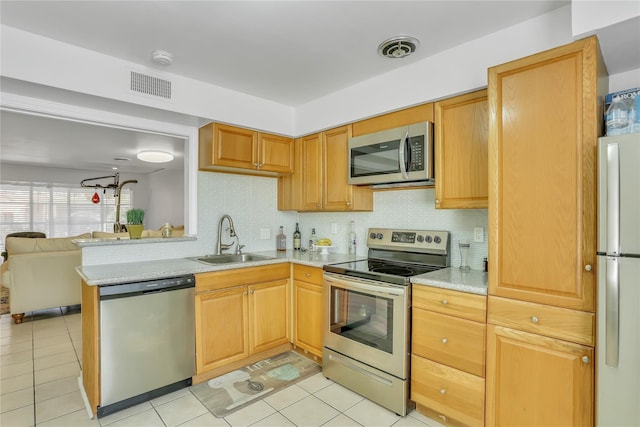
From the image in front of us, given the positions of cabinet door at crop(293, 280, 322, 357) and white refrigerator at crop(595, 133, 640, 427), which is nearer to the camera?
white refrigerator at crop(595, 133, 640, 427)

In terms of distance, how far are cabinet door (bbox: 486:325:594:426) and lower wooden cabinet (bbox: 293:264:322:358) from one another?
1342 mm

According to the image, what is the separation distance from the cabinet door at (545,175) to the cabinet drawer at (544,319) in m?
0.04

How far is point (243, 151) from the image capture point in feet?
9.99

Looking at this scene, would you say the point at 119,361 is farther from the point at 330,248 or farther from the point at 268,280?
the point at 330,248

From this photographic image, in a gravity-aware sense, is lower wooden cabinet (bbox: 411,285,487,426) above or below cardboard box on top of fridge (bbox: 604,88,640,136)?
below

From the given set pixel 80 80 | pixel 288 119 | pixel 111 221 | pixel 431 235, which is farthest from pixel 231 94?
pixel 111 221

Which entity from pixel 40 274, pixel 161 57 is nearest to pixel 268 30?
pixel 161 57

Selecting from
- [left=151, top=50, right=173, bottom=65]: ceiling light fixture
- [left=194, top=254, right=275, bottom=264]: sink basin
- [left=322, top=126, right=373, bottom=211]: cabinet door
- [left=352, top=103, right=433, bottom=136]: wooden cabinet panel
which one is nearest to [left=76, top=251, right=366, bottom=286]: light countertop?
[left=194, top=254, right=275, bottom=264]: sink basin

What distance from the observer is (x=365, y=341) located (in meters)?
2.28

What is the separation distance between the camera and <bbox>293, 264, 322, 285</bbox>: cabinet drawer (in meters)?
2.74

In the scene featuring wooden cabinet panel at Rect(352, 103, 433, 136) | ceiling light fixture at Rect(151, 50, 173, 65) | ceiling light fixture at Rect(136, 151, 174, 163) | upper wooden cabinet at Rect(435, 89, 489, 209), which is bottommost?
upper wooden cabinet at Rect(435, 89, 489, 209)

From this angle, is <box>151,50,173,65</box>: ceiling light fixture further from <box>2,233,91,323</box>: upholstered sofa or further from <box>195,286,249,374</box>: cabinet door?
<box>2,233,91,323</box>: upholstered sofa

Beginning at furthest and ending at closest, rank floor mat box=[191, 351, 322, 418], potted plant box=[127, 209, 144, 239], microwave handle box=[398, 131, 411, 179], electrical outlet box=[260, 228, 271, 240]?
1. electrical outlet box=[260, 228, 271, 240]
2. potted plant box=[127, 209, 144, 239]
3. microwave handle box=[398, 131, 411, 179]
4. floor mat box=[191, 351, 322, 418]


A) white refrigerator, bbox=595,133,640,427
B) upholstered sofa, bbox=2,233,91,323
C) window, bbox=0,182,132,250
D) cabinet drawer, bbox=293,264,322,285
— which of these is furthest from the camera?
window, bbox=0,182,132,250
